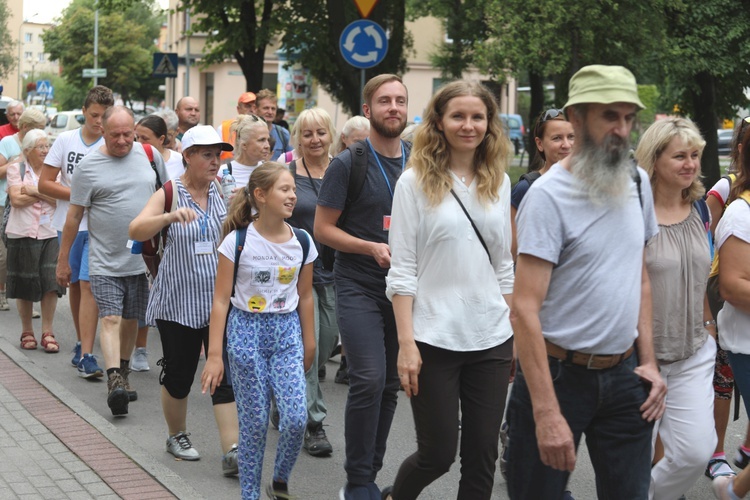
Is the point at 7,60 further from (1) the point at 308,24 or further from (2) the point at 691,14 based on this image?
(2) the point at 691,14

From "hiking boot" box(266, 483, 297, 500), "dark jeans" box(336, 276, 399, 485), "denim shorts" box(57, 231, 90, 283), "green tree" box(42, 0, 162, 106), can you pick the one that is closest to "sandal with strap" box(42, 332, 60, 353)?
"denim shorts" box(57, 231, 90, 283)

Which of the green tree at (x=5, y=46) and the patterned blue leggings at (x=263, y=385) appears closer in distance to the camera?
the patterned blue leggings at (x=263, y=385)

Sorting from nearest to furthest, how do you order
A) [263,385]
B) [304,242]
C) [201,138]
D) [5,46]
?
[263,385] → [304,242] → [201,138] → [5,46]

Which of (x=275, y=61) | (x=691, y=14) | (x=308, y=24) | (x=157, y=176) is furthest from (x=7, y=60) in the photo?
(x=157, y=176)

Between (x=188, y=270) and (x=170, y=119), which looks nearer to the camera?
(x=188, y=270)

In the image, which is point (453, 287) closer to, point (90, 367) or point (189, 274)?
point (189, 274)

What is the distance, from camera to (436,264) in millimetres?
4578

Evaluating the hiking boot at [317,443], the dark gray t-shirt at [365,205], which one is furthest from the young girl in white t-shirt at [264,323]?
the hiking boot at [317,443]

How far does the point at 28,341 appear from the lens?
10.2m

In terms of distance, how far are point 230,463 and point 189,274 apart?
41.9 inches

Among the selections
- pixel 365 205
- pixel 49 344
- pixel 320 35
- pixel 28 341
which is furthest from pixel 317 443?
pixel 320 35

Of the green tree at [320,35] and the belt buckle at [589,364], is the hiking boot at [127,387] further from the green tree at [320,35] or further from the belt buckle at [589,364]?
the green tree at [320,35]

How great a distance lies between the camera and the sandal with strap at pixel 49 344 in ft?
32.8

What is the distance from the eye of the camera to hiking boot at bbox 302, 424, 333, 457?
6895mm
